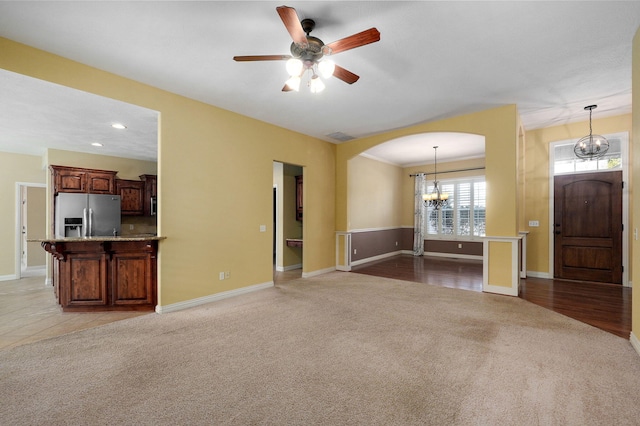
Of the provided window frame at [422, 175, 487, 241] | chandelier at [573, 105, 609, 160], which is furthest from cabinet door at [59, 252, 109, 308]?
window frame at [422, 175, 487, 241]

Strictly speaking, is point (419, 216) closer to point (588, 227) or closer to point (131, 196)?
point (588, 227)

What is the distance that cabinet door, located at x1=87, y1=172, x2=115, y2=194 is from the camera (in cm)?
587

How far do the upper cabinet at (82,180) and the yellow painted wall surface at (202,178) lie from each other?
137 inches

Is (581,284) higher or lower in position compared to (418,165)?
lower

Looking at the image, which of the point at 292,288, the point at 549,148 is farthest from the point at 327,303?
the point at 549,148

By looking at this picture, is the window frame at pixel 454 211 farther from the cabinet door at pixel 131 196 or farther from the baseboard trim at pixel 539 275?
the cabinet door at pixel 131 196

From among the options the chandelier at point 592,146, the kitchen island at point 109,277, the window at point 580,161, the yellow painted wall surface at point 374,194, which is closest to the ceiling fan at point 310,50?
the kitchen island at point 109,277

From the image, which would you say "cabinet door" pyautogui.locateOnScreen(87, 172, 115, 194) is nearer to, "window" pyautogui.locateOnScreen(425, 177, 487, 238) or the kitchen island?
the kitchen island

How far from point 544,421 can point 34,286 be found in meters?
7.68

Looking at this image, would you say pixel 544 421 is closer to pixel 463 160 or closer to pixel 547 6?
pixel 547 6

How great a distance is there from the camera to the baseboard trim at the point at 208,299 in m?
3.72

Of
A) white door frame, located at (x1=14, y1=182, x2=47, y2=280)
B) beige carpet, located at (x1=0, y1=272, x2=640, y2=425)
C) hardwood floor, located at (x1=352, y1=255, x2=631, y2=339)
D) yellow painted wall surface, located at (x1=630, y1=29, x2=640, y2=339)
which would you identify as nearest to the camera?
beige carpet, located at (x1=0, y1=272, x2=640, y2=425)

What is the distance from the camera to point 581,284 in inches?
197

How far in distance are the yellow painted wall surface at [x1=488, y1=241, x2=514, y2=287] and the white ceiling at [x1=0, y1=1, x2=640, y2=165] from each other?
222 centimetres
